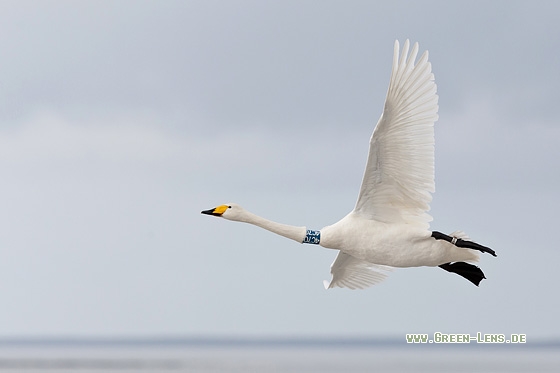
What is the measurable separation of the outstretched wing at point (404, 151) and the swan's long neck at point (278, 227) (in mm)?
687

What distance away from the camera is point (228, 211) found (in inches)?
404

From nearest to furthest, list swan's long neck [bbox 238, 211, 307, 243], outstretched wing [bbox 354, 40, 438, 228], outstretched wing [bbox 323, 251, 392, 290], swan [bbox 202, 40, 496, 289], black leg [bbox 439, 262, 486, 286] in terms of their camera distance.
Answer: outstretched wing [bbox 354, 40, 438, 228], swan [bbox 202, 40, 496, 289], swan's long neck [bbox 238, 211, 307, 243], black leg [bbox 439, 262, 486, 286], outstretched wing [bbox 323, 251, 392, 290]

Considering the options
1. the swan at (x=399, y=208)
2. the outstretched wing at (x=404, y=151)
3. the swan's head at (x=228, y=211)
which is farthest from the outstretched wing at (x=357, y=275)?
the swan's head at (x=228, y=211)

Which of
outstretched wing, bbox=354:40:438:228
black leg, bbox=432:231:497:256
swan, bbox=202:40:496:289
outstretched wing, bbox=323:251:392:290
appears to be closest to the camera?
outstretched wing, bbox=354:40:438:228

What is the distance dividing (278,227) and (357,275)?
1.88m

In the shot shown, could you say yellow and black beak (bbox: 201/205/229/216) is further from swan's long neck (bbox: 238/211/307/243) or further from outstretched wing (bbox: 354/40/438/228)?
outstretched wing (bbox: 354/40/438/228)

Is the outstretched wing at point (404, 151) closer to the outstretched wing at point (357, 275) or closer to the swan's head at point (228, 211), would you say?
the swan's head at point (228, 211)

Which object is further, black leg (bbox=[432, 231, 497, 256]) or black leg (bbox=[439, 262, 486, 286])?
black leg (bbox=[439, 262, 486, 286])

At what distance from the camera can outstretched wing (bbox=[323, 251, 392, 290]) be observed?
11547 millimetres

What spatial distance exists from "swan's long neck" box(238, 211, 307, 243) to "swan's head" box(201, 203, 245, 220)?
2.5 inches

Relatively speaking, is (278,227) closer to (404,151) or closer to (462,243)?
(404,151)

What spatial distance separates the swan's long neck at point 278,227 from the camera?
1015 centimetres

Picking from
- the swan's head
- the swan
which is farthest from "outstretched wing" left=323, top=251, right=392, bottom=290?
the swan's head

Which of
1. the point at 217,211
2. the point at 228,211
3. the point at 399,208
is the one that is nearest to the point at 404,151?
the point at 399,208
